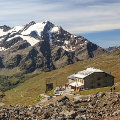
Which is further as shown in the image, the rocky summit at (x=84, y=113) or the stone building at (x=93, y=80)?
the stone building at (x=93, y=80)

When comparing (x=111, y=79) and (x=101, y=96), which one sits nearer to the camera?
(x=101, y=96)

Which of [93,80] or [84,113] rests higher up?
[93,80]

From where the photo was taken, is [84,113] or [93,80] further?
[93,80]

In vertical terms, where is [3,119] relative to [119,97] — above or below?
below

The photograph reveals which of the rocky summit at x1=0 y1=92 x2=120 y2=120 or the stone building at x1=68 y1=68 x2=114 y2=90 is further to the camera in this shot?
the stone building at x1=68 y1=68 x2=114 y2=90

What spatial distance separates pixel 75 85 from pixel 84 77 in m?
6.87

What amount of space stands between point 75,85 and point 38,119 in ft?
233

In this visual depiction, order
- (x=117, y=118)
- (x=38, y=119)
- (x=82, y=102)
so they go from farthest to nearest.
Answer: (x=82, y=102) < (x=38, y=119) < (x=117, y=118)

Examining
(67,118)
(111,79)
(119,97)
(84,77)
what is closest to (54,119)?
(67,118)

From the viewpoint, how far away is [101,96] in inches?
2018

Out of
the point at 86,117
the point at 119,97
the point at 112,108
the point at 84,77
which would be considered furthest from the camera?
the point at 84,77

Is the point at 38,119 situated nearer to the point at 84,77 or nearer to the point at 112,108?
the point at 112,108

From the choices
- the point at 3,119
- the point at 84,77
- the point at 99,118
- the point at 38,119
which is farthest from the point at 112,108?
the point at 84,77

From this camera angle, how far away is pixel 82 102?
165 feet
